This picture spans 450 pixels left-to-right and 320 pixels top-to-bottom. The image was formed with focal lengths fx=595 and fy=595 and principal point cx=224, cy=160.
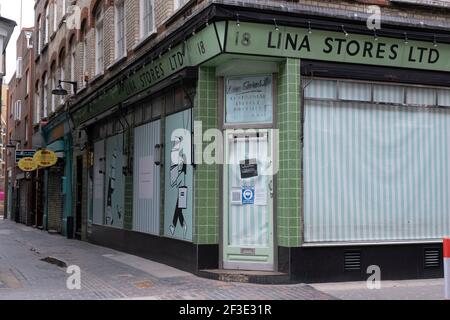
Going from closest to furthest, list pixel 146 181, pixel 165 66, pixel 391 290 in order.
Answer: pixel 391 290 < pixel 165 66 < pixel 146 181

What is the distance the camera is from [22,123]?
33375mm

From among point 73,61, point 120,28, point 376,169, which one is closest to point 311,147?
point 376,169

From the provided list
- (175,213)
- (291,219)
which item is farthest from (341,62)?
(175,213)

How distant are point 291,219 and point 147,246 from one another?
4488mm

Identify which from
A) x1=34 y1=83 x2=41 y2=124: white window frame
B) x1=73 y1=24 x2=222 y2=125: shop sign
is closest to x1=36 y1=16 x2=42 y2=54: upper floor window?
x1=34 y1=83 x2=41 y2=124: white window frame

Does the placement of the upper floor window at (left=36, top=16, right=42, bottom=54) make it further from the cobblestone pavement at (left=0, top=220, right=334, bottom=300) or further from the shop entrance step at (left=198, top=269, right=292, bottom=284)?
the shop entrance step at (left=198, top=269, right=292, bottom=284)

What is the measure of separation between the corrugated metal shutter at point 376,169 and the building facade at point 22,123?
21797 millimetres

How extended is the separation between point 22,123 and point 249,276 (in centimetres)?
2689

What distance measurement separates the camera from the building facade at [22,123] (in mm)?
30438

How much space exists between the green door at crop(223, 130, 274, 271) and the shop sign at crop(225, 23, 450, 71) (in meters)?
1.46

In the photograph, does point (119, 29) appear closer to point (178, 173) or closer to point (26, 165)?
point (178, 173)

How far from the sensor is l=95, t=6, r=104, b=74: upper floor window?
17609mm

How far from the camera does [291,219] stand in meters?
9.53

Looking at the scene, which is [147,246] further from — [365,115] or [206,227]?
[365,115]
